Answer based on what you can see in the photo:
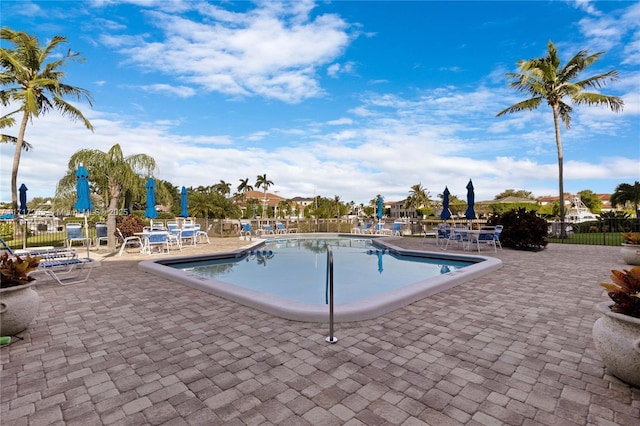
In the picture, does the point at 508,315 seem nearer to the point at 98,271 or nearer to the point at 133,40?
the point at 98,271

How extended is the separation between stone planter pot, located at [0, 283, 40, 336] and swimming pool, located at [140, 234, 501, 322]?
2174mm

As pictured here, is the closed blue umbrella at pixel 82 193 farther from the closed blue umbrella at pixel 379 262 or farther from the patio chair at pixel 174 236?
the closed blue umbrella at pixel 379 262

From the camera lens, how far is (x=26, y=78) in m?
12.7

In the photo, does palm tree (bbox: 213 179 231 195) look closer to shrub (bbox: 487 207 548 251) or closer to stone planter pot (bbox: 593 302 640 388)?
shrub (bbox: 487 207 548 251)

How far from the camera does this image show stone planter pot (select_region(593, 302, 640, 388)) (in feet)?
6.97

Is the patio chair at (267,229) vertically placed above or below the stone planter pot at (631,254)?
above

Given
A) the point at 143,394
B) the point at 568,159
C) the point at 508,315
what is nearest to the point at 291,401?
the point at 143,394

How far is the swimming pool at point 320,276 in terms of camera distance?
3959mm

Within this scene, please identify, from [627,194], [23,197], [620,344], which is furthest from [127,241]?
[627,194]

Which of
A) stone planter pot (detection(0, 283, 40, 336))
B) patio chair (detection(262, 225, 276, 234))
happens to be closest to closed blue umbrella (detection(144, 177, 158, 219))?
patio chair (detection(262, 225, 276, 234))

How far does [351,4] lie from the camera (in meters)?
10.7

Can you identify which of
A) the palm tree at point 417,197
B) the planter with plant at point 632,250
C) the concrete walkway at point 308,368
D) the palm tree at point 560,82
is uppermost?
the palm tree at point 560,82

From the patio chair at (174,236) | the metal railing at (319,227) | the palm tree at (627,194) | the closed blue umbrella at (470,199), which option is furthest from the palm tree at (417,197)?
the patio chair at (174,236)

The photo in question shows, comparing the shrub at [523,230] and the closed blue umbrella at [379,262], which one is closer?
the closed blue umbrella at [379,262]
